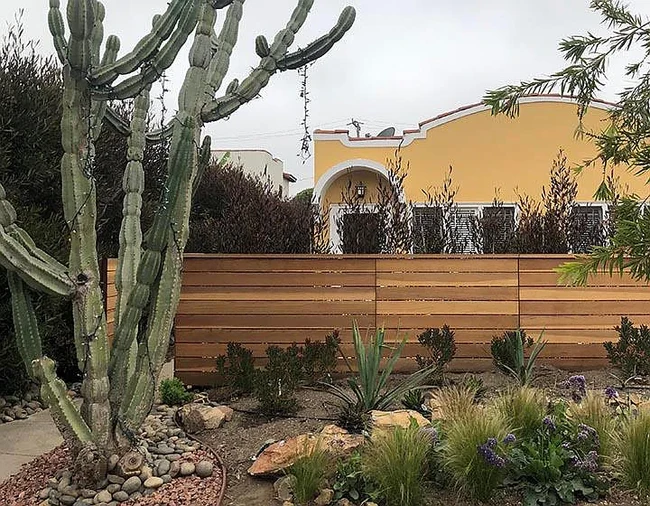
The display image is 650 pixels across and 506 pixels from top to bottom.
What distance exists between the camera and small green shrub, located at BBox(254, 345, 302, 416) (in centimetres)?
447

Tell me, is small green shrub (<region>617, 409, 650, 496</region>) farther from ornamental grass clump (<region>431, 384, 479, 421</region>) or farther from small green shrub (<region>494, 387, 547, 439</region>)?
ornamental grass clump (<region>431, 384, 479, 421</region>)

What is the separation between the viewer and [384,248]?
20.7 feet

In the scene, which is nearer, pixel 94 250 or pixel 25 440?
pixel 94 250

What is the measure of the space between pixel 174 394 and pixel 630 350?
421 centimetres

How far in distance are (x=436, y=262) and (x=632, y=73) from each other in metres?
3.42

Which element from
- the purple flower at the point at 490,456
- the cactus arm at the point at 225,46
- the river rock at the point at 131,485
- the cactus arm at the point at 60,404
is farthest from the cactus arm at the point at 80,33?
the purple flower at the point at 490,456

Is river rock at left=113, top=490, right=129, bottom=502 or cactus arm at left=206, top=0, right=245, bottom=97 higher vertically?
cactus arm at left=206, top=0, right=245, bottom=97

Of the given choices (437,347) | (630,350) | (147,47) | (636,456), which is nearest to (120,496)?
(147,47)

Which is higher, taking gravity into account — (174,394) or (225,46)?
(225,46)

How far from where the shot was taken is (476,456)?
304 cm

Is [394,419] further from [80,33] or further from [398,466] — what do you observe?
[80,33]

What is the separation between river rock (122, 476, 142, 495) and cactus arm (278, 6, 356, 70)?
2902 millimetres

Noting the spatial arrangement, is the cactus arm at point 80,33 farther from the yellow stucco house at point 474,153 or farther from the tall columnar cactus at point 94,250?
the yellow stucco house at point 474,153

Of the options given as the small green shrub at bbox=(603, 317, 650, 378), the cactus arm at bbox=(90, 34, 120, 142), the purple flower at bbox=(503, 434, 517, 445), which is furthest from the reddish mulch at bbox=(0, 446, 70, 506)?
the small green shrub at bbox=(603, 317, 650, 378)
